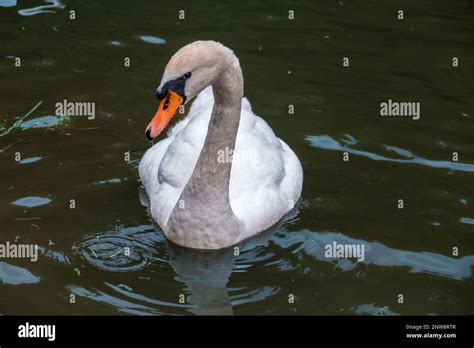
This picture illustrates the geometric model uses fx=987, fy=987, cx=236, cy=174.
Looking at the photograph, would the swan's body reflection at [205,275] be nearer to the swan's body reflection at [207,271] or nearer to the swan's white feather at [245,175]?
the swan's body reflection at [207,271]

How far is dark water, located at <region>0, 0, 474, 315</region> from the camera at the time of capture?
809 centimetres

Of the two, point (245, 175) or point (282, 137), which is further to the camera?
point (282, 137)

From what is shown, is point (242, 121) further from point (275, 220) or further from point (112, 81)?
point (112, 81)

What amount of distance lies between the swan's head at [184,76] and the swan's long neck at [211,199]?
586 mm

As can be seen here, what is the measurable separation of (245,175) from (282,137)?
1.74m

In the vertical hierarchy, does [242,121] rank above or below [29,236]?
above

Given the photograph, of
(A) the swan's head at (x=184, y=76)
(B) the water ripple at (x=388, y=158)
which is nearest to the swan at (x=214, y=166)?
(A) the swan's head at (x=184, y=76)

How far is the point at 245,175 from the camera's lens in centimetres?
922

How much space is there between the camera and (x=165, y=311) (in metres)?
7.73

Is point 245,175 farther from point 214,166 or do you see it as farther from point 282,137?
point 282,137

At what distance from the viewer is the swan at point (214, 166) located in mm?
7848

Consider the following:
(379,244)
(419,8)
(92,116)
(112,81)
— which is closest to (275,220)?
(379,244)

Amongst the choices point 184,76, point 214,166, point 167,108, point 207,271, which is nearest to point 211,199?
point 214,166

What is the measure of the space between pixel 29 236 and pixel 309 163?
10.2 ft
